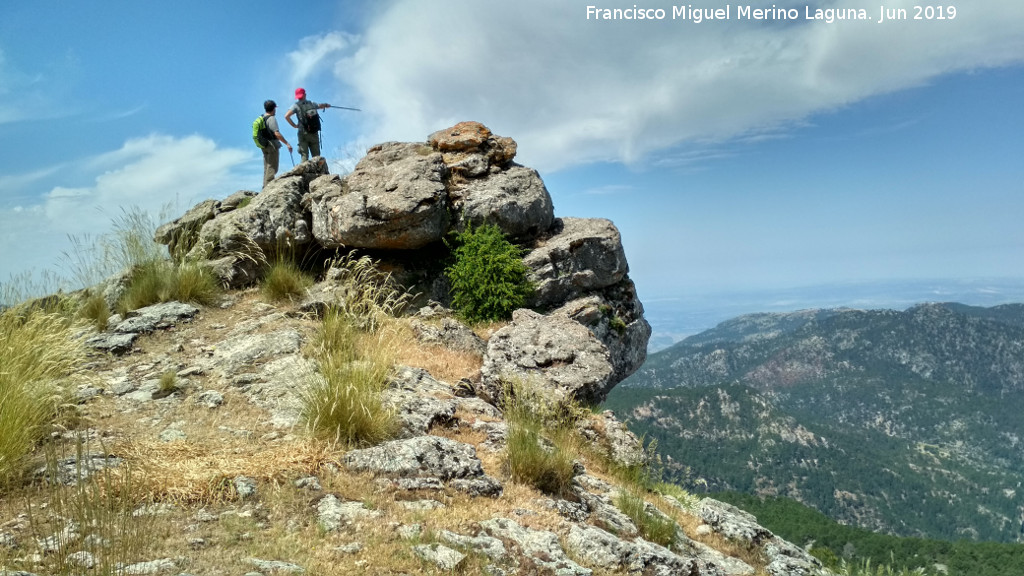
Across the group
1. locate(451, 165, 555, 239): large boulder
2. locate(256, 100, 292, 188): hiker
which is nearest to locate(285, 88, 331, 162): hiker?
locate(256, 100, 292, 188): hiker

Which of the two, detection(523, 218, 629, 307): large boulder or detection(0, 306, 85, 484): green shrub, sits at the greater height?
detection(523, 218, 629, 307): large boulder

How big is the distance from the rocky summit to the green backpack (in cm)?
177

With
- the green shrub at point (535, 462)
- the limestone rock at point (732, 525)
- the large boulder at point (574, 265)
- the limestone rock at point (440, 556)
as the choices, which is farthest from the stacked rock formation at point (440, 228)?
the limestone rock at point (440, 556)

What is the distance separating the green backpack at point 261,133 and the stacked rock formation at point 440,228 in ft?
5.42

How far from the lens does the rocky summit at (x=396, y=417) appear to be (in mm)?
4820

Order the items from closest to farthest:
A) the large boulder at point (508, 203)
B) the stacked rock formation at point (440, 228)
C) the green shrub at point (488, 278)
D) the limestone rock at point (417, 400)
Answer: the limestone rock at point (417, 400) < the green shrub at point (488, 278) < the stacked rock formation at point (440, 228) < the large boulder at point (508, 203)

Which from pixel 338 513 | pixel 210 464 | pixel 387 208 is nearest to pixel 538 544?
pixel 338 513

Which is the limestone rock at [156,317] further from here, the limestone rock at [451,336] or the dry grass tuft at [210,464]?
the dry grass tuft at [210,464]

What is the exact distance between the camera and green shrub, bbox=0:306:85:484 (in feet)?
18.2

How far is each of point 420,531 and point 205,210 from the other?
15.3 metres

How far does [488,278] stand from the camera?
13719mm

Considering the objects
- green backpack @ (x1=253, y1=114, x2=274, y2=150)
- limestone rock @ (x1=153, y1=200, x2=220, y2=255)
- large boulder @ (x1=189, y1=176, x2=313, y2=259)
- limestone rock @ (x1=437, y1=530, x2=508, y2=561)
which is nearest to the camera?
limestone rock @ (x1=437, y1=530, x2=508, y2=561)

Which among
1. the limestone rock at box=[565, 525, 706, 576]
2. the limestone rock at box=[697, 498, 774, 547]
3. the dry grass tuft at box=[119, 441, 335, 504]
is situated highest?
the dry grass tuft at box=[119, 441, 335, 504]

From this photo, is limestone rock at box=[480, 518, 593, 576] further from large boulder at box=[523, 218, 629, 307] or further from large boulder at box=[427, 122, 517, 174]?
large boulder at box=[427, 122, 517, 174]
